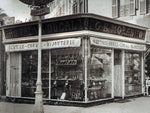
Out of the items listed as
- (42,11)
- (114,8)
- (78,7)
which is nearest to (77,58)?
(42,11)

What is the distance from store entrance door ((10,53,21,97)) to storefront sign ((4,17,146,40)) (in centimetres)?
116

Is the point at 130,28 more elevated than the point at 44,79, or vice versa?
the point at 130,28

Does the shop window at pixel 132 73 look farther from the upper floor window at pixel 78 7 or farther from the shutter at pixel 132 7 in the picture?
the upper floor window at pixel 78 7

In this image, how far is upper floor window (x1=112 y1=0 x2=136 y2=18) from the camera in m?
17.2

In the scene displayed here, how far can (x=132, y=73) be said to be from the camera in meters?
15.0

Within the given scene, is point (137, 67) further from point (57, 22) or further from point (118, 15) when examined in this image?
point (57, 22)

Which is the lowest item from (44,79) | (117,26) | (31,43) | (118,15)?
(44,79)

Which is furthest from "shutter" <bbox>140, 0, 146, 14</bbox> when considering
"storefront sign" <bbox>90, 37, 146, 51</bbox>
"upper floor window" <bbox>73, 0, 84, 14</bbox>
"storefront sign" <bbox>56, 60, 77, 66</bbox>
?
"storefront sign" <bbox>56, 60, 77, 66</bbox>

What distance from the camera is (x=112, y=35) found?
516 inches

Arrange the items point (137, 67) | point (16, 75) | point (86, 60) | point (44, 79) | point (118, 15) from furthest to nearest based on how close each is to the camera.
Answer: point (118, 15)
point (137, 67)
point (16, 75)
point (44, 79)
point (86, 60)

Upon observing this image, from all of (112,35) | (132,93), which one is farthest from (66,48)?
(132,93)

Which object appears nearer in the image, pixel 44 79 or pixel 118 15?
pixel 44 79

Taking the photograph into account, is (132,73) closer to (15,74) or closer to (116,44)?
(116,44)

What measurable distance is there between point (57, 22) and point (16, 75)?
4.09 metres
